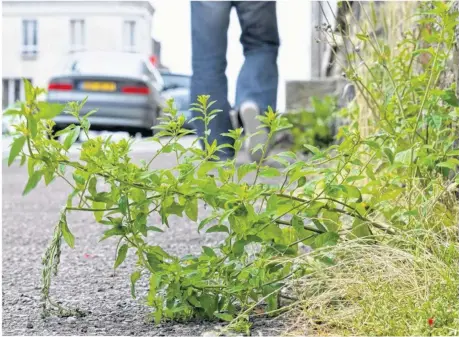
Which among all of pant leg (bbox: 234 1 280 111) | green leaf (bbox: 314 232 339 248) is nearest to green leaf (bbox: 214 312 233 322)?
green leaf (bbox: 314 232 339 248)

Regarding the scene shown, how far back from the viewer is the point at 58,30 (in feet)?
81.7

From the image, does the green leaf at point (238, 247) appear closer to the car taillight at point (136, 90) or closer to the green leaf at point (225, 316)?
the green leaf at point (225, 316)

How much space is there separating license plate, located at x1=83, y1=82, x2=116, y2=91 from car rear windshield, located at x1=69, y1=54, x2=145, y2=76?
23cm

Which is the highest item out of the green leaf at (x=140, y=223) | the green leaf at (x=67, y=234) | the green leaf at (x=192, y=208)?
the green leaf at (x=192, y=208)

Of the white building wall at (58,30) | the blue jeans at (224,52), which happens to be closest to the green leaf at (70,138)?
the blue jeans at (224,52)

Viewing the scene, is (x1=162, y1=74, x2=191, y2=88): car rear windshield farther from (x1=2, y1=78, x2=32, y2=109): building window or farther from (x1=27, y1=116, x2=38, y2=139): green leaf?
(x1=2, y1=78, x2=32, y2=109): building window

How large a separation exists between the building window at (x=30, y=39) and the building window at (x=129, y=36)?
11.7 ft

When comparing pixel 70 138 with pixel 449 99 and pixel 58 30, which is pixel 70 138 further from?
pixel 58 30

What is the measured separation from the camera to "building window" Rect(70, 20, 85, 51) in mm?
24764

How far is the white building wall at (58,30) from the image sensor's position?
2194cm

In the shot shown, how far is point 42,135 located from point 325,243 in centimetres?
52

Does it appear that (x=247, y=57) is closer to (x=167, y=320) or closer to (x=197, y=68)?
(x=197, y=68)

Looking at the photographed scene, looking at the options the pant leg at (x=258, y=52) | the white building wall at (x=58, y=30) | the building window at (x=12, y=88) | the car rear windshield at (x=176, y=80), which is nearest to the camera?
the pant leg at (x=258, y=52)

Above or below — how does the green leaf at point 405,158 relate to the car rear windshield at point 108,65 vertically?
below
